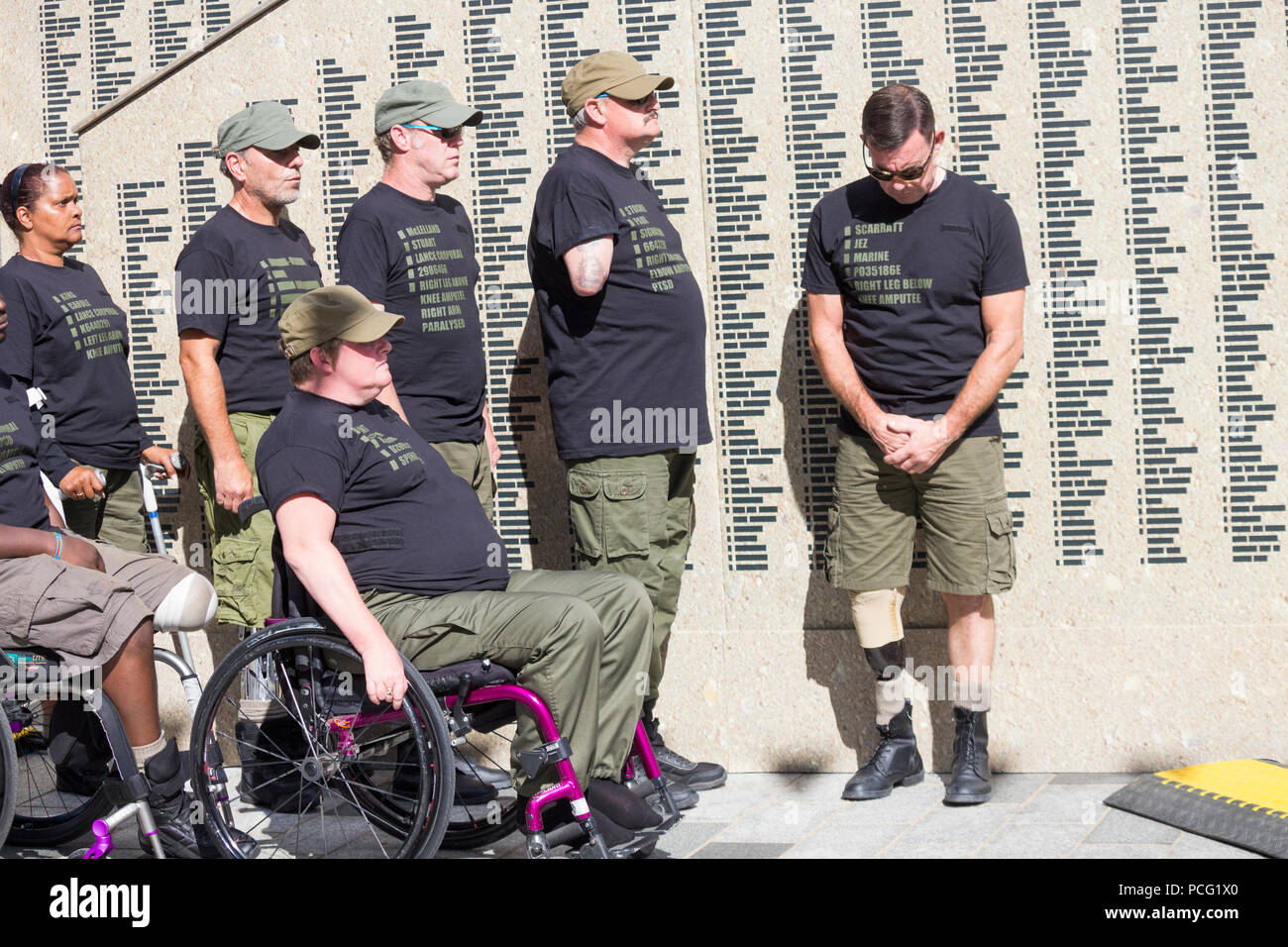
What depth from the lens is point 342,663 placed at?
396 centimetres

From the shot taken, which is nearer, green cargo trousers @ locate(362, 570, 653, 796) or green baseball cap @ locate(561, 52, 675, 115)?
green cargo trousers @ locate(362, 570, 653, 796)

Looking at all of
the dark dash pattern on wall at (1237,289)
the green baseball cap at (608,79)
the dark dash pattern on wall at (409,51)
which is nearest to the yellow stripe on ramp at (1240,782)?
the dark dash pattern on wall at (1237,289)

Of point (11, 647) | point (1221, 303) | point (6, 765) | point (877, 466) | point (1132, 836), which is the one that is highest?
point (1221, 303)

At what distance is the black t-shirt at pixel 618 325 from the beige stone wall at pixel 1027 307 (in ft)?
1.37

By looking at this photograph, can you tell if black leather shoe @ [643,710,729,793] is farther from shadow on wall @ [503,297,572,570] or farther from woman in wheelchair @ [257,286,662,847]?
woman in wheelchair @ [257,286,662,847]

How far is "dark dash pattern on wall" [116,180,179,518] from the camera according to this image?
18.9 ft

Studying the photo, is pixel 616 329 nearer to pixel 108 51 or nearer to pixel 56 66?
pixel 108 51

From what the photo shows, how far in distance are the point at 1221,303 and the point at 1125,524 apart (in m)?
0.75

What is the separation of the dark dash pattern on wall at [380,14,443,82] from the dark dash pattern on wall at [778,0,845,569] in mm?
1204

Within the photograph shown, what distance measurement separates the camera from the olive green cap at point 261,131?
5.20 m

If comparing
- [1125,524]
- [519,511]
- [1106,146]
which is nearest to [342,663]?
[519,511]

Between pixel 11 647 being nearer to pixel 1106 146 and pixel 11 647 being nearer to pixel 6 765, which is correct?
pixel 6 765

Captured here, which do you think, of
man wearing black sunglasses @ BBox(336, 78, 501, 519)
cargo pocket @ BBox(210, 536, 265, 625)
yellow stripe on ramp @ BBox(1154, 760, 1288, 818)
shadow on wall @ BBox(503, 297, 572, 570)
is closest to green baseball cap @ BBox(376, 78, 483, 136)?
man wearing black sunglasses @ BBox(336, 78, 501, 519)

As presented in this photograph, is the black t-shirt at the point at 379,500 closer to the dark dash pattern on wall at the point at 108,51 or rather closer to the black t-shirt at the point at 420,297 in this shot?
the black t-shirt at the point at 420,297
